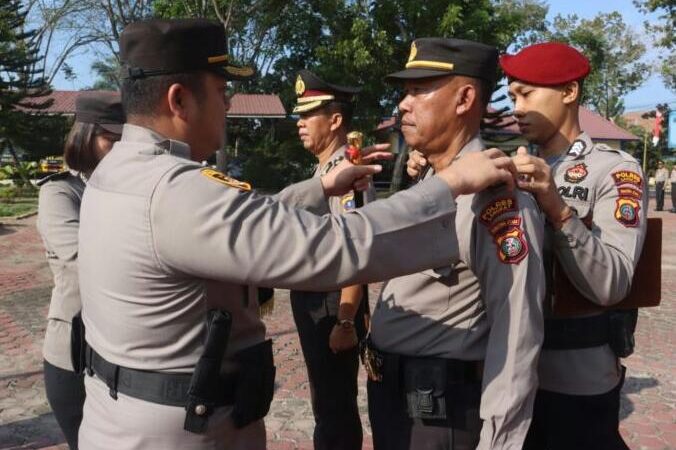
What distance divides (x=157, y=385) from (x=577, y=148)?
175 centimetres

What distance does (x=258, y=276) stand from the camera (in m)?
1.44

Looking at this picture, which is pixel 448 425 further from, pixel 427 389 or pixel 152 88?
pixel 152 88

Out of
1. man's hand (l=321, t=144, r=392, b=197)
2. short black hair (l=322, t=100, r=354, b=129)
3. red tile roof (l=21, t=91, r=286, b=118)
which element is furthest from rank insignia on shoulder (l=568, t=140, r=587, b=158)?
red tile roof (l=21, t=91, r=286, b=118)

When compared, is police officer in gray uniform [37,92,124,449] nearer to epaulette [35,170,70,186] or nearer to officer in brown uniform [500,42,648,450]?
epaulette [35,170,70,186]

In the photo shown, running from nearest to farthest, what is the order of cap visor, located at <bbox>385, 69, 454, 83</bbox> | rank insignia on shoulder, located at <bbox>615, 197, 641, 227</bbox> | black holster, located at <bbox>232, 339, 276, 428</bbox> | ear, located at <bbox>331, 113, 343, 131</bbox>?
black holster, located at <bbox>232, 339, 276, 428</bbox> → cap visor, located at <bbox>385, 69, 454, 83</bbox> → rank insignia on shoulder, located at <bbox>615, 197, 641, 227</bbox> → ear, located at <bbox>331, 113, 343, 131</bbox>

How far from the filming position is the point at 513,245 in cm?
181

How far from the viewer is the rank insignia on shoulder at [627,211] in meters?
2.21

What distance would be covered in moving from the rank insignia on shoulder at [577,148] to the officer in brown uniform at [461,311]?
21.5 inches

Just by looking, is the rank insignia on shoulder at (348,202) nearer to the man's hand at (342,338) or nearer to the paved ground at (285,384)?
the man's hand at (342,338)

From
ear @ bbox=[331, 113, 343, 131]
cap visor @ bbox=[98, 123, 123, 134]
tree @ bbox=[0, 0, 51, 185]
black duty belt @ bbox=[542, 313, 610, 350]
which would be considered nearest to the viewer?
black duty belt @ bbox=[542, 313, 610, 350]

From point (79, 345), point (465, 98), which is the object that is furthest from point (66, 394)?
point (465, 98)

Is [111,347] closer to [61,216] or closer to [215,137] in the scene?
[215,137]

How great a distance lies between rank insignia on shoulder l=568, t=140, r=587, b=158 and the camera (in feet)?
8.23

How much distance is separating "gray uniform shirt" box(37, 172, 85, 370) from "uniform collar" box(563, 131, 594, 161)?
6.29 feet
